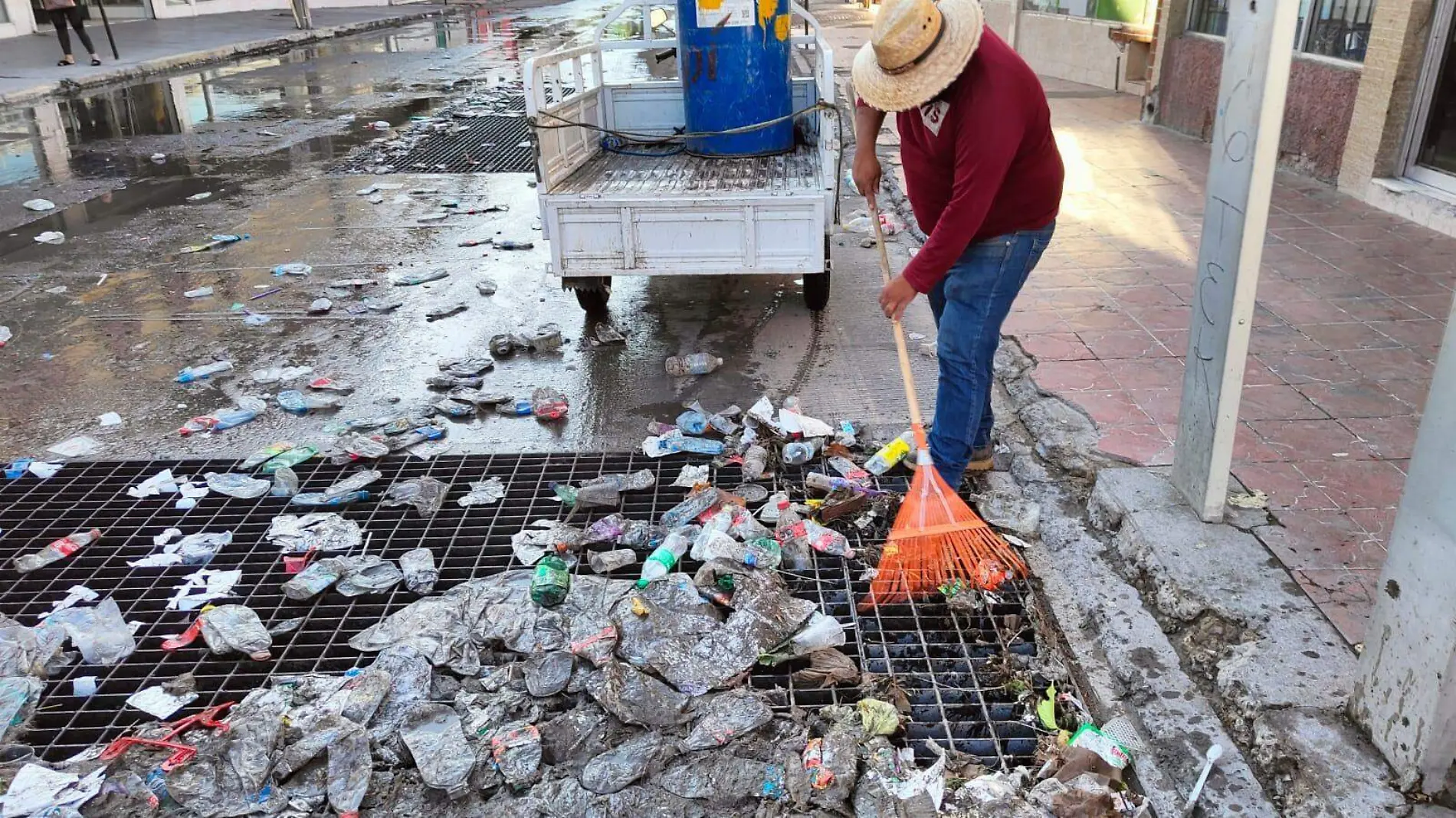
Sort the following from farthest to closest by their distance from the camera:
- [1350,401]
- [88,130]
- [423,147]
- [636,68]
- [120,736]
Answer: [636,68] → [88,130] → [423,147] → [1350,401] → [120,736]

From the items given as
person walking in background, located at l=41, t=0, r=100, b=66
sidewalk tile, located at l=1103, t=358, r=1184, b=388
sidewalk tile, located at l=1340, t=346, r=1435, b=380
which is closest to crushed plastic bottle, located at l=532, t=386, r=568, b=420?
sidewalk tile, located at l=1103, t=358, r=1184, b=388

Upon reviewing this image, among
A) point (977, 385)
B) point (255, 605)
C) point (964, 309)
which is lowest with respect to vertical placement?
point (255, 605)

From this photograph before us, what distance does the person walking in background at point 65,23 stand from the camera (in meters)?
14.8

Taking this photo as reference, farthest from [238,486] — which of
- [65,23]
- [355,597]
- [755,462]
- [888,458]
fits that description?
[65,23]

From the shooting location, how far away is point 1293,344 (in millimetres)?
4602

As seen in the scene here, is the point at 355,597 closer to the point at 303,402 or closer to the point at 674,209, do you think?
the point at 303,402

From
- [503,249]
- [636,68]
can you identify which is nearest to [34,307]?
[503,249]

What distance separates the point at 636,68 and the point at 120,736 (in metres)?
14.7

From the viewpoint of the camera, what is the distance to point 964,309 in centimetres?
339

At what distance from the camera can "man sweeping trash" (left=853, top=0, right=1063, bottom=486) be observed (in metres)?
2.84

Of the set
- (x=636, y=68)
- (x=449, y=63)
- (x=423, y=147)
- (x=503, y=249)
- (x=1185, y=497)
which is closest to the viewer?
(x=1185, y=497)

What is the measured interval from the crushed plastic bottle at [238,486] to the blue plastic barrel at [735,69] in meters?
3.50

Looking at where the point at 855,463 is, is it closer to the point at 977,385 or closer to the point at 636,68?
the point at 977,385

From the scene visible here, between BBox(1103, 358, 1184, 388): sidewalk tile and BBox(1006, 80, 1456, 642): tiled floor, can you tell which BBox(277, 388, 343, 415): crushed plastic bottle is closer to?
BBox(1006, 80, 1456, 642): tiled floor
